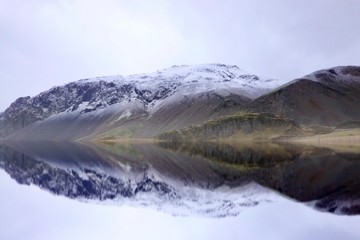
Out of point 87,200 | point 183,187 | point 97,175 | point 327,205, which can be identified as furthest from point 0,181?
point 327,205

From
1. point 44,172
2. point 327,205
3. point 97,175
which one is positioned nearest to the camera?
point 327,205

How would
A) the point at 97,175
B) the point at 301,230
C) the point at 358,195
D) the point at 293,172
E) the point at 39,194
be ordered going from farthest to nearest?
the point at 97,175, the point at 293,172, the point at 39,194, the point at 358,195, the point at 301,230

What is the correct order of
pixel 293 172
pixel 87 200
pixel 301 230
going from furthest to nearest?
pixel 293 172, pixel 87 200, pixel 301 230

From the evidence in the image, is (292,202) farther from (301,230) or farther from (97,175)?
(97,175)

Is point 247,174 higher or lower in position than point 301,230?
lower

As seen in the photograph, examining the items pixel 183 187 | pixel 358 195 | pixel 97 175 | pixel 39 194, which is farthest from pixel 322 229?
pixel 97 175

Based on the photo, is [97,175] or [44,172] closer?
[97,175]

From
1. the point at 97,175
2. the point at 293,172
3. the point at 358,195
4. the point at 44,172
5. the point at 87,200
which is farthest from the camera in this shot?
the point at 44,172

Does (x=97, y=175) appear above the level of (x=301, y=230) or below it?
below

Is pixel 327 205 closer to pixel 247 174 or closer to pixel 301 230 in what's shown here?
pixel 301 230
